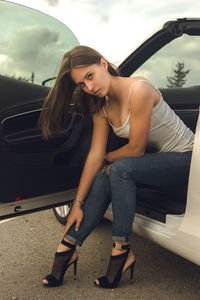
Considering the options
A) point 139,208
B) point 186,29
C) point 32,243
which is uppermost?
point 186,29

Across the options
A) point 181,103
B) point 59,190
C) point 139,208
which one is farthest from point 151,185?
point 181,103

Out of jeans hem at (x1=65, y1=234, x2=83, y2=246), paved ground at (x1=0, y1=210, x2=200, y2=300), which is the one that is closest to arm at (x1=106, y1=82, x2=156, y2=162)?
jeans hem at (x1=65, y1=234, x2=83, y2=246)

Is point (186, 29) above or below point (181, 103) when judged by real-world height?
above

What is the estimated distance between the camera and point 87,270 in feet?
7.64

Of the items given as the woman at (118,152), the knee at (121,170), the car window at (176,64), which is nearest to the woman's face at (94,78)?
the woman at (118,152)

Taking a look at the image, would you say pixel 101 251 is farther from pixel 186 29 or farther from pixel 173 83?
pixel 186 29

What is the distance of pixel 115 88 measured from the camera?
6.78 feet

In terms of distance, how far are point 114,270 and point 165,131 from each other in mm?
804

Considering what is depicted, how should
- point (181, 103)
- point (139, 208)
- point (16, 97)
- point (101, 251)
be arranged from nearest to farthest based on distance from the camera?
1. point (16, 97)
2. point (139, 208)
3. point (101, 251)
4. point (181, 103)

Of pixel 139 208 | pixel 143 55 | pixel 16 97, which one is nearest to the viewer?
pixel 16 97

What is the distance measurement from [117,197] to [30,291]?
2.33 ft

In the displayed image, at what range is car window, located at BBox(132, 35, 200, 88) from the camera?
235 cm

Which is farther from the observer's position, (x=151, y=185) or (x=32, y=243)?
(x=32, y=243)

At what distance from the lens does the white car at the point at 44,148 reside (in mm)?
1778
